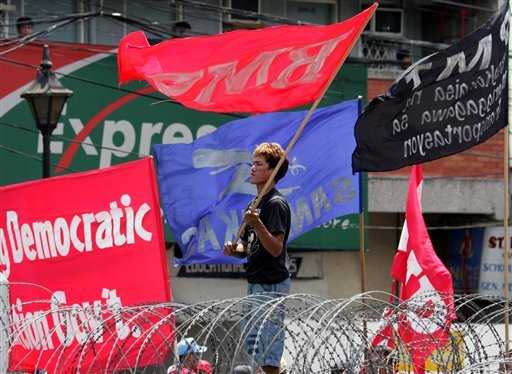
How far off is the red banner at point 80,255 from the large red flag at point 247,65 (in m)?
0.73

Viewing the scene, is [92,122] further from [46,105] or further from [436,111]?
[436,111]

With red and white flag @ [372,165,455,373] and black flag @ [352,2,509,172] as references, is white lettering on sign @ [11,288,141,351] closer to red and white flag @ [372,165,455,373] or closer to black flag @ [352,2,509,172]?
red and white flag @ [372,165,455,373]

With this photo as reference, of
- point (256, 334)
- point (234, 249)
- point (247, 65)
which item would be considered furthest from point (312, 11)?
point (256, 334)

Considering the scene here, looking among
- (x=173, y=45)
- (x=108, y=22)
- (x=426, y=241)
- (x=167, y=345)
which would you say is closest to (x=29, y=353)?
(x=167, y=345)

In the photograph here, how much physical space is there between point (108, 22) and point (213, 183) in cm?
1029

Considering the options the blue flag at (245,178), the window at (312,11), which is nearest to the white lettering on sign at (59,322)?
the blue flag at (245,178)

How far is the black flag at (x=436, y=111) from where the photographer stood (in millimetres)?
9305

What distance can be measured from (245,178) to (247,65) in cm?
244

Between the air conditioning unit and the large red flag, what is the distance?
1396cm

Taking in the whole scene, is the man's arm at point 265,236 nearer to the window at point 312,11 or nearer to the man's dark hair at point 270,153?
the man's dark hair at point 270,153

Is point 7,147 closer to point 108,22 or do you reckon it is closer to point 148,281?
point 108,22

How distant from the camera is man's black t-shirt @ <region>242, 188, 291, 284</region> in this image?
805 centimetres

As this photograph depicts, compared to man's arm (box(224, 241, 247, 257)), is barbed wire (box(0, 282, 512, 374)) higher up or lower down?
lower down

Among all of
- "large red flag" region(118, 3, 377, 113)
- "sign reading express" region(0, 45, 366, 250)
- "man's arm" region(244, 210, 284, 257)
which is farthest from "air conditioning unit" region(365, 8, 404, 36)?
"man's arm" region(244, 210, 284, 257)
